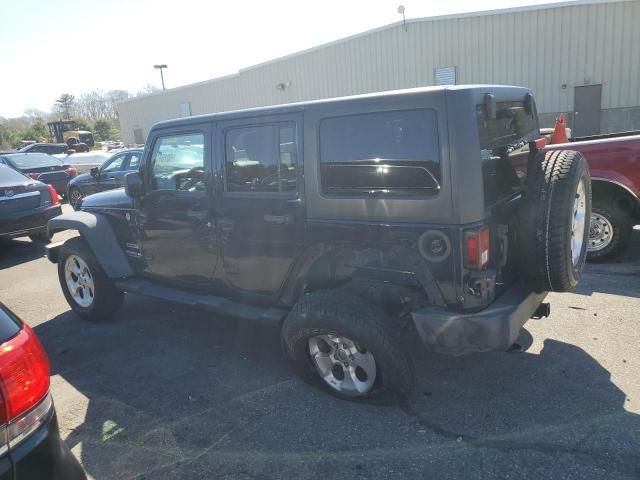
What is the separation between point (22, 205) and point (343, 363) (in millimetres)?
7339

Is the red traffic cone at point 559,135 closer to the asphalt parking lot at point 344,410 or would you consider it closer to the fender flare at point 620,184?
the fender flare at point 620,184

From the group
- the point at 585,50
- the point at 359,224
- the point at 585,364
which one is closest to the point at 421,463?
the point at 359,224

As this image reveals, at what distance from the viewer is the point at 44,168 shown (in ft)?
45.5

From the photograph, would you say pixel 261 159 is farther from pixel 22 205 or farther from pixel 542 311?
pixel 22 205

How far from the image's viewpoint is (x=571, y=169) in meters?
2.96

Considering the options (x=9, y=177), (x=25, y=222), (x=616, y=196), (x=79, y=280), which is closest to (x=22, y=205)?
(x=25, y=222)

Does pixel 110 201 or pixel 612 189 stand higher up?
pixel 110 201

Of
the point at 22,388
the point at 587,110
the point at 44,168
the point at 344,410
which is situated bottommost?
the point at 344,410

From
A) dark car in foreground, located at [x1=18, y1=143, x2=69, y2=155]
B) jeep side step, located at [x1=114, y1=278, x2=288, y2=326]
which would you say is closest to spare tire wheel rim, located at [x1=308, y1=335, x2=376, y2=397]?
jeep side step, located at [x1=114, y1=278, x2=288, y2=326]

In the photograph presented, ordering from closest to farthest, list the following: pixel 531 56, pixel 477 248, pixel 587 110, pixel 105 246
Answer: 1. pixel 477 248
2. pixel 105 246
3. pixel 531 56
4. pixel 587 110

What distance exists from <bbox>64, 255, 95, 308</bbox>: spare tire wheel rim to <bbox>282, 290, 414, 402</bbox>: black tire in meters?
2.67

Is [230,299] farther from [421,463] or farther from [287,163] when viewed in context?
[421,463]

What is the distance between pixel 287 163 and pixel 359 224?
2.38ft

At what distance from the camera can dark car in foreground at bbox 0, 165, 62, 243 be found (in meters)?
8.09
